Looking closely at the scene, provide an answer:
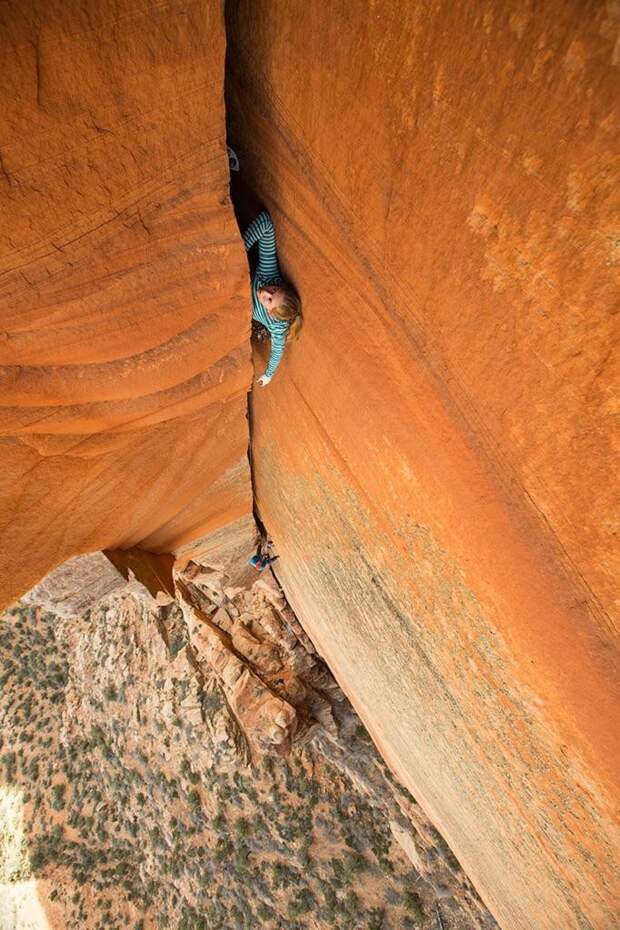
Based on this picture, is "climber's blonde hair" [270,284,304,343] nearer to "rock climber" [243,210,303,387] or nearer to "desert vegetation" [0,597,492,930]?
"rock climber" [243,210,303,387]

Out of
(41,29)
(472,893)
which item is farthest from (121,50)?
(472,893)

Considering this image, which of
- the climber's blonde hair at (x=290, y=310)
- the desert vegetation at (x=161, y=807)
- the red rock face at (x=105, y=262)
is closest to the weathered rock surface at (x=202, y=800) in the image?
the desert vegetation at (x=161, y=807)

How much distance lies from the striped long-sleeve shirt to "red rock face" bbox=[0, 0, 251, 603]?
0.13m

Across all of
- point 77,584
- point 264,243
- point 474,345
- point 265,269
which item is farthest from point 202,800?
point 474,345

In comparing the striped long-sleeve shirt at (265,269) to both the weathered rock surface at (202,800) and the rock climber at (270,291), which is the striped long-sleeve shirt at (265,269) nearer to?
the rock climber at (270,291)

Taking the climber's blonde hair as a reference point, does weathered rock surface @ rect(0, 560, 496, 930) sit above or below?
below

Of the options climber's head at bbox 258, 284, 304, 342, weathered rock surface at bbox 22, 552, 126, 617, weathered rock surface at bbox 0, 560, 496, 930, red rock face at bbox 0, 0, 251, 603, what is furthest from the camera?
weathered rock surface at bbox 0, 560, 496, 930

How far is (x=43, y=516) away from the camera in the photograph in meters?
2.88

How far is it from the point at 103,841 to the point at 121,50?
14959 mm

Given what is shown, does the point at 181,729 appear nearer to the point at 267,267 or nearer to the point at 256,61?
the point at 267,267

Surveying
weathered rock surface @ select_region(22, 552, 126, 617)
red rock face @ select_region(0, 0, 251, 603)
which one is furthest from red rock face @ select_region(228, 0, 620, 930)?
weathered rock surface @ select_region(22, 552, 126, 617)

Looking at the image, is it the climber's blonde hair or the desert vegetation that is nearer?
the climber's blonde hair

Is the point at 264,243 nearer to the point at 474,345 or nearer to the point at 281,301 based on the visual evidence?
the point at 281,301

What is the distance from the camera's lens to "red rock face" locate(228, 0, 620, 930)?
46.5 inches
